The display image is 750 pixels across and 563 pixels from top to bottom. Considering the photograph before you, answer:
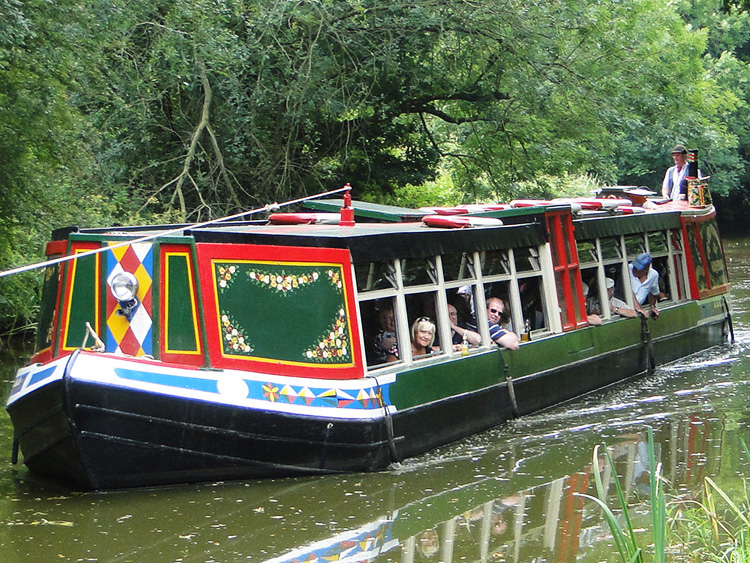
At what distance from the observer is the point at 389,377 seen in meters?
8.45

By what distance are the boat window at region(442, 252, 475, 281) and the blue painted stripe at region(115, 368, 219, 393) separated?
253 cm

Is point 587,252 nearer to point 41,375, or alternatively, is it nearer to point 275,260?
point 275,260

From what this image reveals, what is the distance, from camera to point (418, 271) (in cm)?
909

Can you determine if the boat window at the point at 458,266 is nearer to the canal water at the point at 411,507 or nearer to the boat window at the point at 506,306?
the boat window at the point at 506,306

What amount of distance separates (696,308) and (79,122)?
27.3 ft

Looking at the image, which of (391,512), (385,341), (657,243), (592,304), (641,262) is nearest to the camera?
(391,512)

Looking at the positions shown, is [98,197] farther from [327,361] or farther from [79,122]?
[327,361]

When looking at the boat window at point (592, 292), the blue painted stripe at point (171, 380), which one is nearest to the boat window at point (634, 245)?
the boat window at point (592, 292)

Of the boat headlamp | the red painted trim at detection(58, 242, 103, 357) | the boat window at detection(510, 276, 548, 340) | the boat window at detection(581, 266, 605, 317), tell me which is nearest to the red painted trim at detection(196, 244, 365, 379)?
the boat headlamp

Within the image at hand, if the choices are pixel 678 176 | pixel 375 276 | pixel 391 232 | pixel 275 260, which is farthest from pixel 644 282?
pixel 275 260

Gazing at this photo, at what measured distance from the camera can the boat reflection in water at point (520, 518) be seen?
6.46 metres

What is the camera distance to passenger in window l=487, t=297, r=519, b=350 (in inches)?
396

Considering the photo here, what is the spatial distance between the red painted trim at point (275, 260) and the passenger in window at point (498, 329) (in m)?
2.23

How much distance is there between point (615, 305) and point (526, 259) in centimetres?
245
